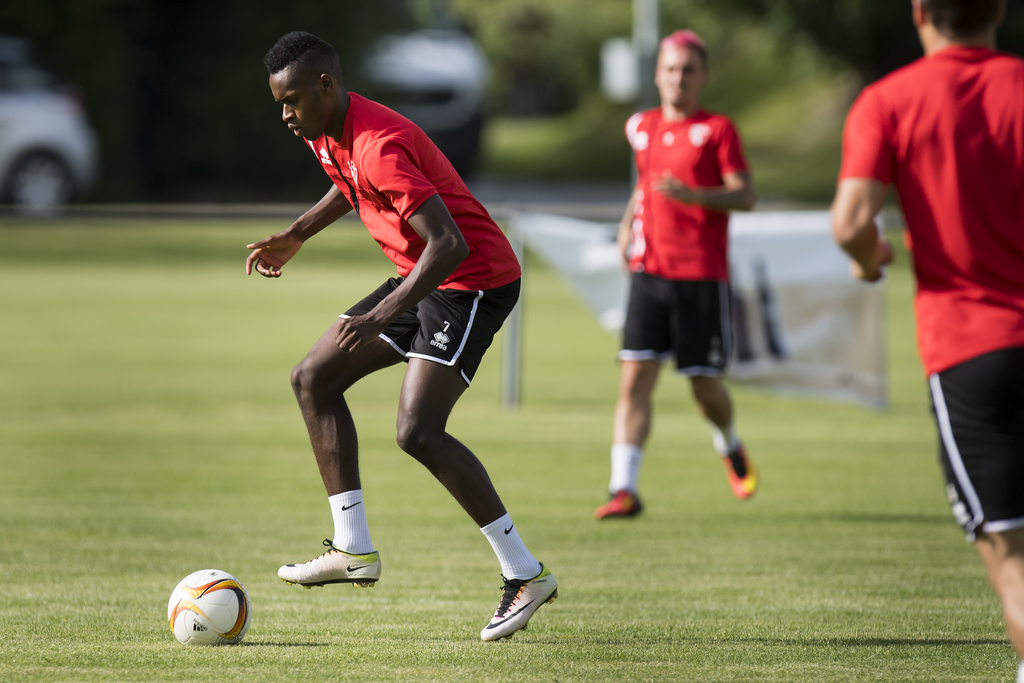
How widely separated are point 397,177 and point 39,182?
70.5 feet

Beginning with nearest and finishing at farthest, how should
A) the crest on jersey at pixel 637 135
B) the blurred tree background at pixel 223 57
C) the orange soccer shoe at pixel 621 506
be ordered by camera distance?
the orange soccer shoe at pixel 621 506
the crest on jersey at pixel 637 135
the blurred tree background at pixel 223 57

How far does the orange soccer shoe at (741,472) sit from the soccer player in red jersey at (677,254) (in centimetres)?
54

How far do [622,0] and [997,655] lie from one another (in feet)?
222

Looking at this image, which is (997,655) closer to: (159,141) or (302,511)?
(302,511)

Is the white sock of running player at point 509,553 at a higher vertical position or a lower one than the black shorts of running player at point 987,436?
lower

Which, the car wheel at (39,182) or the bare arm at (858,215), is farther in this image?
the car wheel at (39,182)

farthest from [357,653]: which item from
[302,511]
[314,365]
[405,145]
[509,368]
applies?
[509,368]

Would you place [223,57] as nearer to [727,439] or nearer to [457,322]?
[727,439]

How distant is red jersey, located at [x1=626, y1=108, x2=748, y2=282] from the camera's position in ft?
24.8

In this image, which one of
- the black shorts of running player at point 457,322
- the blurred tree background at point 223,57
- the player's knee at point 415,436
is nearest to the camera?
the player's knee at point 415,436

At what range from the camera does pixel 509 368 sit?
1198cm

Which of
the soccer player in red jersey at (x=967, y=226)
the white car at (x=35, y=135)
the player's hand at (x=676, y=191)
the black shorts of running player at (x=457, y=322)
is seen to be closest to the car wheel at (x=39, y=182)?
the white car at (x=35, y=135)

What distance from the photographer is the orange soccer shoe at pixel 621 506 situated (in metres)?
7.39

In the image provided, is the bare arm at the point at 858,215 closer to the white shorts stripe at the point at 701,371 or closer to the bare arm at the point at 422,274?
the bare arm at the point at 422,274
